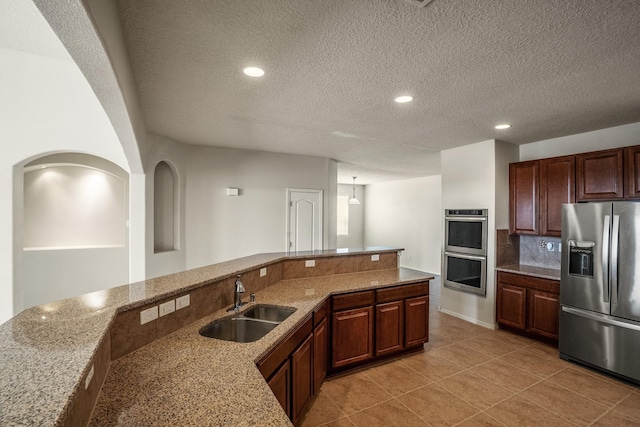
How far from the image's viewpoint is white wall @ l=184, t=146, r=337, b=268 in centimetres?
503

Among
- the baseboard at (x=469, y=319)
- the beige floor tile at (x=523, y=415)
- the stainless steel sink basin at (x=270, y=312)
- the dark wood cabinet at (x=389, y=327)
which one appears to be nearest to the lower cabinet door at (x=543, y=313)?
the baseboard at (x=469, y=319)

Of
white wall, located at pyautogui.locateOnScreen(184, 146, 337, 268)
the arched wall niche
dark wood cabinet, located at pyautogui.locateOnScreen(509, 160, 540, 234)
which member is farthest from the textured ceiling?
white wall, located at pyautogui.locateOnScreen(184, 146, 337, 268)

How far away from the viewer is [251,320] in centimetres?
222

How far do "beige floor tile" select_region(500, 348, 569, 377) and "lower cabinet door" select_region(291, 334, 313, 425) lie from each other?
2.38 meters

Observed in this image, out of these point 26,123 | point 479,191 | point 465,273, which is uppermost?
point 26,123

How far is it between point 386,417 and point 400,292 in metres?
1.19

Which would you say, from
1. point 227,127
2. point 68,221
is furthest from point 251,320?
point 68,221

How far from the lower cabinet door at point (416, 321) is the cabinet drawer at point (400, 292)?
0.19 ft

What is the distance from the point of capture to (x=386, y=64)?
2.25 m

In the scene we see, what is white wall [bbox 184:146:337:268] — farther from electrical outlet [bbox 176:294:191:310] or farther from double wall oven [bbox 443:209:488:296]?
electrical outlet [bbox 176:294:191:310]

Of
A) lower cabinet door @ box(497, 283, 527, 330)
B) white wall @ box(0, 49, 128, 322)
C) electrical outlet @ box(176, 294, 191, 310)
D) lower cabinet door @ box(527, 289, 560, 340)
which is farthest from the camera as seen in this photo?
lower cabinet door @ box(497, 283, 527, 330)

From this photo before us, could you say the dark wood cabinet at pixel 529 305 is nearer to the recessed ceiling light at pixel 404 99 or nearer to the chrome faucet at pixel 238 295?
the recessed ceiling light at pixel 404 99

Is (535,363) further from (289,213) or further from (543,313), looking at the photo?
(289,213)

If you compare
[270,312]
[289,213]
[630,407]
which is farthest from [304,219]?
[630,407]
